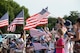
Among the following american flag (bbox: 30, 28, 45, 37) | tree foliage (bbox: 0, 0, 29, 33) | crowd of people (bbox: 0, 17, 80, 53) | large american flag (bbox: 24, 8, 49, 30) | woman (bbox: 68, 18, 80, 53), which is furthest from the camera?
tree foliage (bbox: 0, 0, 29, 33)

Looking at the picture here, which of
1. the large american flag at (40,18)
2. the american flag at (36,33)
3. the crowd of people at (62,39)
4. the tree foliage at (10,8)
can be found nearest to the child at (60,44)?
the crowd of people at (62,39)

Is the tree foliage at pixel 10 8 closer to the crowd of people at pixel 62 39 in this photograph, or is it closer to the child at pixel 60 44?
the crowd of people at pixel 62 39

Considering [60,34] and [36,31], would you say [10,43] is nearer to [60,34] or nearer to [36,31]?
[36,31]

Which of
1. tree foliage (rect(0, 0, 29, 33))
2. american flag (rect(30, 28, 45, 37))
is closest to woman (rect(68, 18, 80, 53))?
american flag (rect(30, 28, 45, 37))

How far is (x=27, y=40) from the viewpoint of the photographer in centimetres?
1805

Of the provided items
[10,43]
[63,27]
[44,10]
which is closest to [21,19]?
[10,43]

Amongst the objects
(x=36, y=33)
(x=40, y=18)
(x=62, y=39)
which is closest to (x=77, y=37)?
(x=62, y=39)

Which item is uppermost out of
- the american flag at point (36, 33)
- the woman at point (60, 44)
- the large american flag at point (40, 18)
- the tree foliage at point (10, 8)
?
the tree foliage at point (10, 8)

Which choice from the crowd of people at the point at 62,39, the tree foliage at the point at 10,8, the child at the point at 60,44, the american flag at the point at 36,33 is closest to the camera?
the crowd of people at the point at 62,39

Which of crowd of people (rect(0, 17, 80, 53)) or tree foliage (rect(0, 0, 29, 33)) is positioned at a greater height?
tree foliage (rect(0, 0, 29, 33))

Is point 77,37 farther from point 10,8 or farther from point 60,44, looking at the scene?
point 10,8

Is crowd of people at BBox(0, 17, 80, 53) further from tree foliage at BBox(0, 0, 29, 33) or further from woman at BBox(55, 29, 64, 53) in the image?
tree foliage at BBox(0, 0, 29, 33)

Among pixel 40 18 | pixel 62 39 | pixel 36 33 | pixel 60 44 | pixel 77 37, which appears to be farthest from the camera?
pixel 40 18

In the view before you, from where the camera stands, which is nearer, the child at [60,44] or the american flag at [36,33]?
the child at [60,44]
